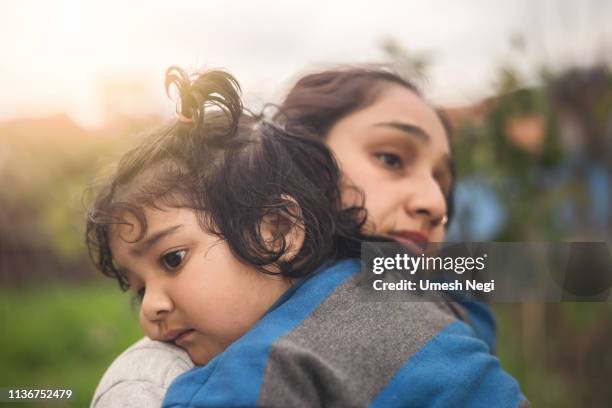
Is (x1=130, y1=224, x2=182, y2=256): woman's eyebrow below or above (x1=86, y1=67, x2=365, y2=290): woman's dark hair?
below

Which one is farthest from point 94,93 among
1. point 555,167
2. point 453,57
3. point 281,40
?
point 555,167

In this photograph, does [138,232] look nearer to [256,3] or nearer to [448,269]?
[448,269]

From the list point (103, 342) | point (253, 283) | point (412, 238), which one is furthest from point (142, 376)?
point (103, 342)

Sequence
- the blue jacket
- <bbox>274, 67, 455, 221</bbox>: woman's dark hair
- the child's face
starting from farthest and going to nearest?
<bbox>274, 67, 455, 221</bbox>: woman's dark hair
the child's face
the blue jacket

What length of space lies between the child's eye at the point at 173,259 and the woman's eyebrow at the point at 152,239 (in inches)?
1.0

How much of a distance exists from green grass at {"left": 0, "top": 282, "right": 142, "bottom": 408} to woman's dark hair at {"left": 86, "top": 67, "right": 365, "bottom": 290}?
39.7 inches

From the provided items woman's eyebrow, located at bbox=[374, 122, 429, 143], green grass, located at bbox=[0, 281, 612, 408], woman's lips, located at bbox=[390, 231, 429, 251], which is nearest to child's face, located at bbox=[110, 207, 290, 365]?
woman's lips, located at bbox=[390, 231, 429, 251]

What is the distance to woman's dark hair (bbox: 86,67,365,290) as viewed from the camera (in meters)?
0.76

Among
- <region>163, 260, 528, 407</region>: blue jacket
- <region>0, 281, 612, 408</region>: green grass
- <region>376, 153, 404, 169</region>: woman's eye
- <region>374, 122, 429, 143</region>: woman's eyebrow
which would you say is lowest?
<region>0, 281, 612, 408</region>: green grass

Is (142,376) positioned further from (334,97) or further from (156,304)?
(334,97)

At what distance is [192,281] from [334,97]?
0.52 m

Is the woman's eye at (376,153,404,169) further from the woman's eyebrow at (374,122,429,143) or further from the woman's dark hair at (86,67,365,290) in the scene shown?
Answer: the woman's dark hair at (86,67,365,290)

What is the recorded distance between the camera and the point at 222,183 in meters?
0.78

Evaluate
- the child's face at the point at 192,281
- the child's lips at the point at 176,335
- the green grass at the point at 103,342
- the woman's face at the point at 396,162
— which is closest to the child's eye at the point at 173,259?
the child's face at the point at 192,281
